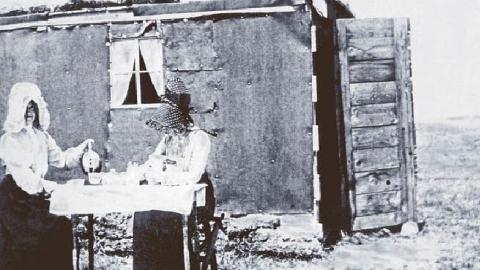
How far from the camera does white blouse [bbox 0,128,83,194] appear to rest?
484cm

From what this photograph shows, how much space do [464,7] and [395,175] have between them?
190cm

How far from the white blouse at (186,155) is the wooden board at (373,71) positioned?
6.65ft

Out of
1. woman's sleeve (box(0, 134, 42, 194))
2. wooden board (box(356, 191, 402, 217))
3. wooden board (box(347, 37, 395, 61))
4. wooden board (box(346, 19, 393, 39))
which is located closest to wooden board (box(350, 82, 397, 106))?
wooden board (box(347, 37, 395, 61))

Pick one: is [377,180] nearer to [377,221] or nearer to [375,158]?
[375,158]

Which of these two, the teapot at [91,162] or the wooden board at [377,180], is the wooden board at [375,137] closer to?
the wooden board at [377,180]

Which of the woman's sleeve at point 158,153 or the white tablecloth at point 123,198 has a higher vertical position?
the woman's sleeve at point 158,153

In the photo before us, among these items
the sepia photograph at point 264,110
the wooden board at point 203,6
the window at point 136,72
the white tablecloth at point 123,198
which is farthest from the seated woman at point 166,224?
the wooden board at point 203,6

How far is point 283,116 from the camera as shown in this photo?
6059mm

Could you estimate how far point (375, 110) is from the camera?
6.20m

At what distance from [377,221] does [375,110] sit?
103 centimetres

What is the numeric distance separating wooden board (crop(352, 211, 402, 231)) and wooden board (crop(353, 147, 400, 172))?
1.49 feet

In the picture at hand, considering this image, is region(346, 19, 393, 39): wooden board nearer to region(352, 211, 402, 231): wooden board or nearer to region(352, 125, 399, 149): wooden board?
region(352, 125, 399, 149): wooden board

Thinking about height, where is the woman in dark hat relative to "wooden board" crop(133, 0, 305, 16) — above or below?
below

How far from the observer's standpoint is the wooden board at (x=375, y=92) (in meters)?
6.18
